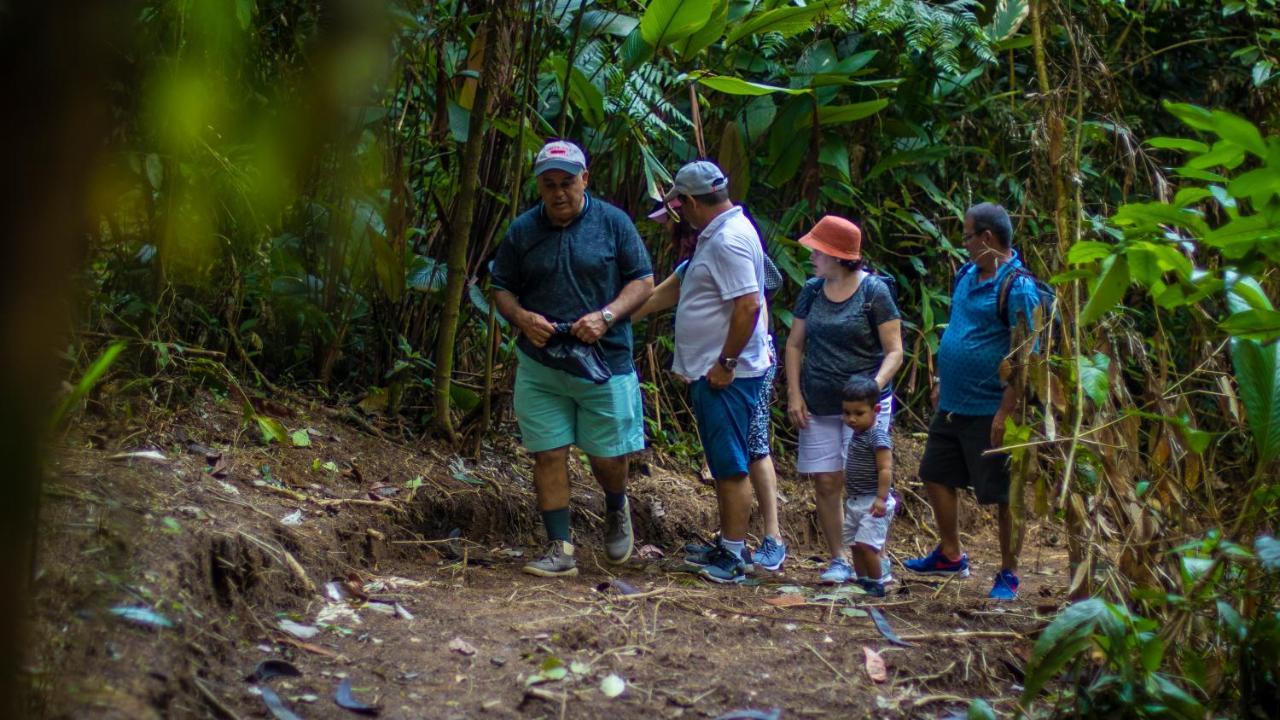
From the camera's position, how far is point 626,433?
4.59 meters

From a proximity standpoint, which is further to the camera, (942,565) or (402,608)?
(942,565)

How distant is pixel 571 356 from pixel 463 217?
98 centimetres

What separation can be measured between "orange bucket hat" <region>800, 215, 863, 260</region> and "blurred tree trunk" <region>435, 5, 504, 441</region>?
4.79 feet

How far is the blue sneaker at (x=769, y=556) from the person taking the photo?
16.2 feet

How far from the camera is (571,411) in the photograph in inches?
182

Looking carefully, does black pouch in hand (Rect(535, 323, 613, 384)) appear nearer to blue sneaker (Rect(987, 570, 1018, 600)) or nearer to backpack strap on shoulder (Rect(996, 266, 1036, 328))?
backpack strap on shoulder (Rect(996, 266, 1036, 328))

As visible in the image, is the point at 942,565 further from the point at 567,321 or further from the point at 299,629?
the point at 299,629

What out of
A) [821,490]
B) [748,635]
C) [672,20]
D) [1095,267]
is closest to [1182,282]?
[1095,267]

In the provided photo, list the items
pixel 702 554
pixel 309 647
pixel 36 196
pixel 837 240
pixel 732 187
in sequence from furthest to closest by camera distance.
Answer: pixel 732 187 < pixel 702 554 < pixel 837 240 < pixel 309 647 < pixel 36 196

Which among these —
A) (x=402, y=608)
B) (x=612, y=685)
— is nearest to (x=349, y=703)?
(x=612, y=685)

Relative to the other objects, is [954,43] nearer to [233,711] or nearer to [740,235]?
[740,235]

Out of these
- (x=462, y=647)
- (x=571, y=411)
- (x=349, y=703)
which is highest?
(x=571, y=411)

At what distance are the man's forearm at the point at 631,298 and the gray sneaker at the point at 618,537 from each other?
33.0 inches

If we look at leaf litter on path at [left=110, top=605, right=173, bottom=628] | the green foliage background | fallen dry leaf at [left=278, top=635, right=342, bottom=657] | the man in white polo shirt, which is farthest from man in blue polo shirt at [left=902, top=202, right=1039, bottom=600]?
leaf litter on path at [left=110, top=605, right=173, bottom=628]
